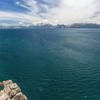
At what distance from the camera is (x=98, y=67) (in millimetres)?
50062

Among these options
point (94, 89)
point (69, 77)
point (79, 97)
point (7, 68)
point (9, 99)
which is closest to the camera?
point (9, 99)

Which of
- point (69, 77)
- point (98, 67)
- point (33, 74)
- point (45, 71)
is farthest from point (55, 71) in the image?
point (98, 67)

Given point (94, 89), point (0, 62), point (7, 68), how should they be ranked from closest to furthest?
point (94, 89), point (7, 68), point (0, 62)

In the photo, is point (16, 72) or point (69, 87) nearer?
point (69, 87)

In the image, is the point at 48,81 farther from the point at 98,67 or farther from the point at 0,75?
the point at 98,67

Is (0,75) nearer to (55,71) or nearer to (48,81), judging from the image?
(48,81)

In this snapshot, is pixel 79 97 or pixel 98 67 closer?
pixel 79 97

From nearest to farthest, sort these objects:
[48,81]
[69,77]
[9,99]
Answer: [9,99] < [48,81] < [69,77]

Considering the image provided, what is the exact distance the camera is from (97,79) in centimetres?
3991

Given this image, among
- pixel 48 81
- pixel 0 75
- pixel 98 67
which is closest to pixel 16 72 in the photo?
pixel 0 75

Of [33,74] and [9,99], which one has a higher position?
[9,99]

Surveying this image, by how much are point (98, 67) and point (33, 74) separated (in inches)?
1412

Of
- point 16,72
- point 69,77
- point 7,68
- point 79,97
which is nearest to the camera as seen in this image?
point 79,97

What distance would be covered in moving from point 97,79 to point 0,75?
4434 centimetres
